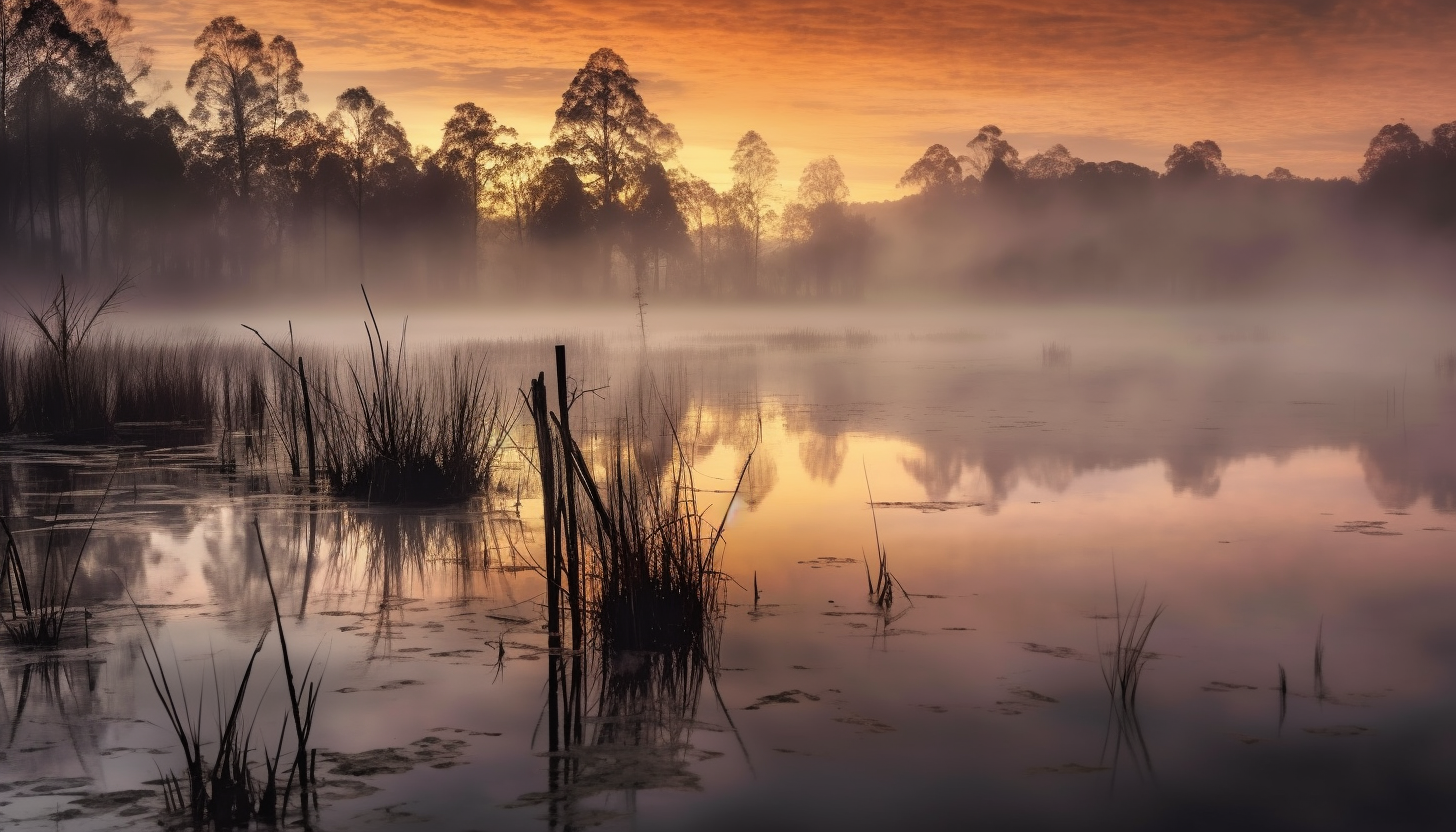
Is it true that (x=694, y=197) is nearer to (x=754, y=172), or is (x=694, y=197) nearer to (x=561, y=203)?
(x=754, y=172)

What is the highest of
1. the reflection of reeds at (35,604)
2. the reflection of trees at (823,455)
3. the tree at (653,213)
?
the tree at (653,213)

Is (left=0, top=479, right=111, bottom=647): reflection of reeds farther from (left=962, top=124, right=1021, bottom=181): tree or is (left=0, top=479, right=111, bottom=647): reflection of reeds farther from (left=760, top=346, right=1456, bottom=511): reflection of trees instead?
(left=962, top=124, right=1021, bottom=181): tree

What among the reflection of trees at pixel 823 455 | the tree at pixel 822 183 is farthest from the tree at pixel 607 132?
the reflection of trees at pixel 823 455

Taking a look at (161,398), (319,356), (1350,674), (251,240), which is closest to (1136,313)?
(251,240)

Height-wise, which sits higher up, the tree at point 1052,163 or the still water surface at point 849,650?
the tree at point 1052,163

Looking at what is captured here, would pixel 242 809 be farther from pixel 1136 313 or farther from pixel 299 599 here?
pixel 1136 313

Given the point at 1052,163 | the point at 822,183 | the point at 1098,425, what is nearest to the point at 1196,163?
the point at 1052,163

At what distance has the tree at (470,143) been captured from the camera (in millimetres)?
49531

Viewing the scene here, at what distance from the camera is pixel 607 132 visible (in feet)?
153

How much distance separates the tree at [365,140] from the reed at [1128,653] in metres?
43.6

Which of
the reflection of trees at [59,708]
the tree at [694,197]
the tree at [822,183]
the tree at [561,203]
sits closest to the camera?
the reflection of trees at [59,708]

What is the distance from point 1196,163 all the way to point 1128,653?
268 ft

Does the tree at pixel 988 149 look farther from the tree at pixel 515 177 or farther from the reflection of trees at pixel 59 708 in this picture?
the reflection of trees at pixel 59 708

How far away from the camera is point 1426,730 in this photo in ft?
15.3
